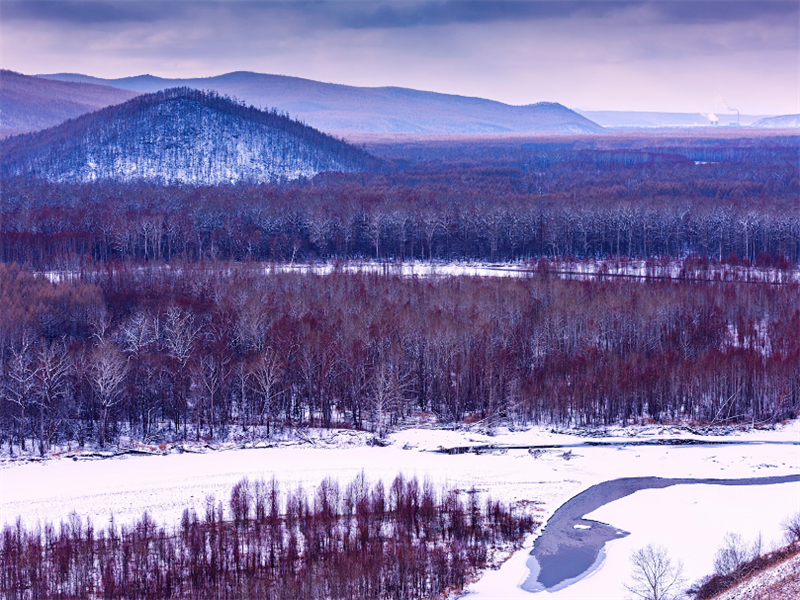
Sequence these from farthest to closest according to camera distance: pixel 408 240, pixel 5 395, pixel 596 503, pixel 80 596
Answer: pixel 408 240
pixel 5 395
pixel 596 503
pixel 80 596

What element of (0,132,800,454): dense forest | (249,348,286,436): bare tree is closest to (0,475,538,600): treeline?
(0,132,800,454): dense forest

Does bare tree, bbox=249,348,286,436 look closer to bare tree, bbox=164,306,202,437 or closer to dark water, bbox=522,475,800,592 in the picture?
bare tree, bbox=164,306,202,437

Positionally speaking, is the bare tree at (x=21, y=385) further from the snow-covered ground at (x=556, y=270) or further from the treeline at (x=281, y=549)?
the snow-covered ground at (x=556, y=270)

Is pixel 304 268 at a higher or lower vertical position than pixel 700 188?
lower

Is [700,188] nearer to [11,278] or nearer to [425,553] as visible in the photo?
[11,278]

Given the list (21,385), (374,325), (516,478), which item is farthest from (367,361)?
(21,385)

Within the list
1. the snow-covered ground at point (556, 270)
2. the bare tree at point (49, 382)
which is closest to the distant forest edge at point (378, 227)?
the snow-covered ground at point (556, 270)

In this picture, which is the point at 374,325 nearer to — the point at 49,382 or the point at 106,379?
the point at 106,379

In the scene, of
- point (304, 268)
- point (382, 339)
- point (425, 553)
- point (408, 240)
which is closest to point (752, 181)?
point (408, 240)
